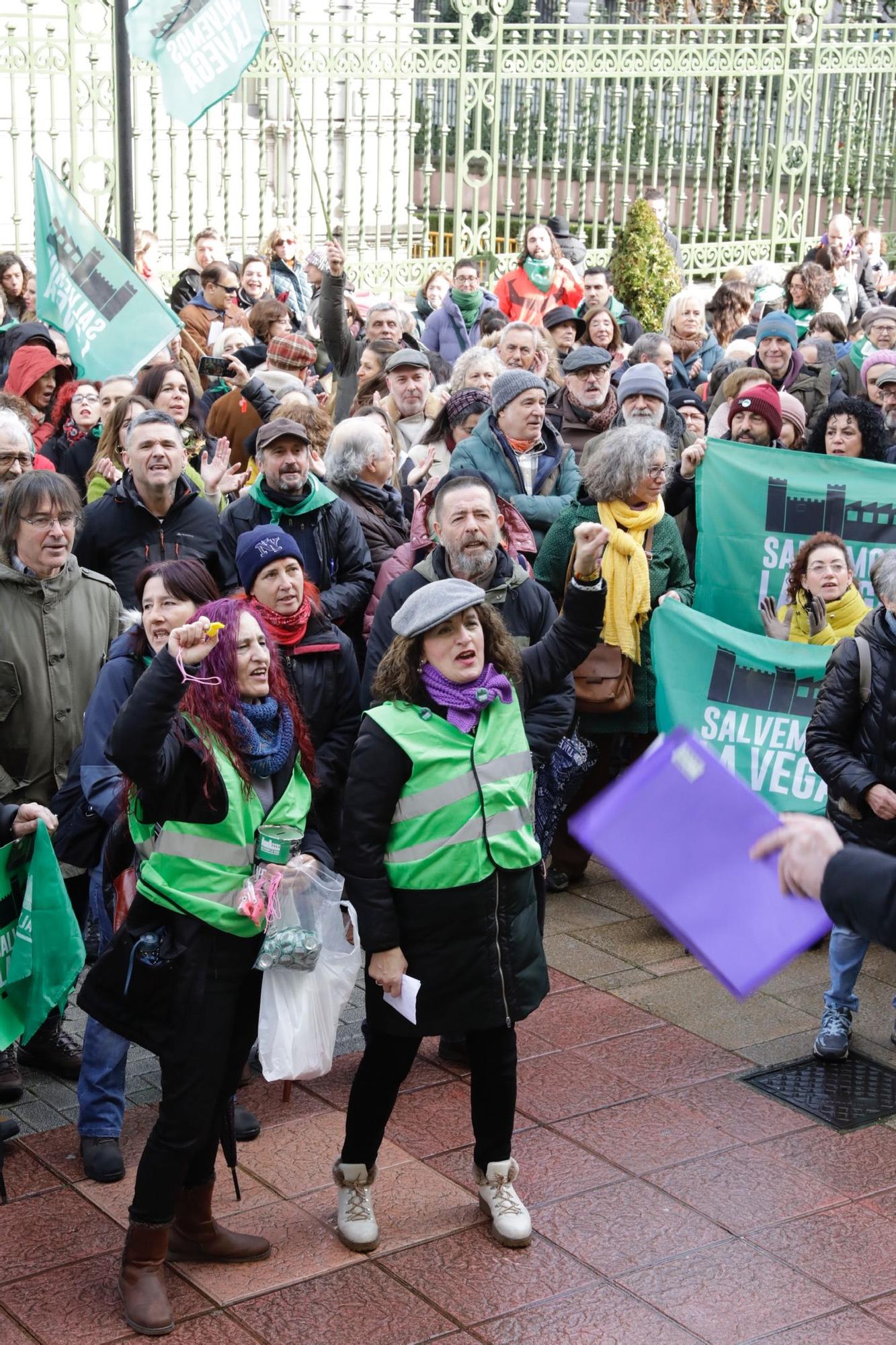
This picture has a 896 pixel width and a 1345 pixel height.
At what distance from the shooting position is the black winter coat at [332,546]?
6.64 m

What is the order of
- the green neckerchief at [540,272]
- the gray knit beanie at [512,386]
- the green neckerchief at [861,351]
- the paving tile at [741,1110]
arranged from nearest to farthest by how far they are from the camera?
the paving tile at [741,1110] → the gray knit beanie at [512,386] → the green neckerchief at [861,351] → the green neckerchief at [540,272]

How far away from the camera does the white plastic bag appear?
443 centimetres

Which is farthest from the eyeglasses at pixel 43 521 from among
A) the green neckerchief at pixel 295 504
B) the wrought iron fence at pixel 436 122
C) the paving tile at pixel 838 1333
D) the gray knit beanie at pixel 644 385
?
the wrought iron fence at pixel 436 122

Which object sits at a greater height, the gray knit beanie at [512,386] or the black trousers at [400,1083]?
the gray knit beanie at [512,386]

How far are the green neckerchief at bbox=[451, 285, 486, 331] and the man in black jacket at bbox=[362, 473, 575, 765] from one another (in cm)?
826

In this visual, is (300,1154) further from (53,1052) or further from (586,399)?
(586,399)

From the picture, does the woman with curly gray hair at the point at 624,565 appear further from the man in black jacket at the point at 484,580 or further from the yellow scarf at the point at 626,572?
→ the man in black jacket at the point at 484,580

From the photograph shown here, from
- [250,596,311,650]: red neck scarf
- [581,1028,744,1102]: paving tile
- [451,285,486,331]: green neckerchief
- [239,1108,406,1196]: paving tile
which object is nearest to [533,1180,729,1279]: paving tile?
[239,1108,406,1196]: paving tile

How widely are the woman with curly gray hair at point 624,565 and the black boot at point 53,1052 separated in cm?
252

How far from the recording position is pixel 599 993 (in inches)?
252

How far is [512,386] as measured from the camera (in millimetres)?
7098

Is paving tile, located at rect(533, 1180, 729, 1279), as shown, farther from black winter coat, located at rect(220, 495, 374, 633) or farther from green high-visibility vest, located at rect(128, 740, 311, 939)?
black winter coat, located at rect(220, 495, 374, 633)

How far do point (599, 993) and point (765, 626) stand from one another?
6.33 ft

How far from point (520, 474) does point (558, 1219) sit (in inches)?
135
